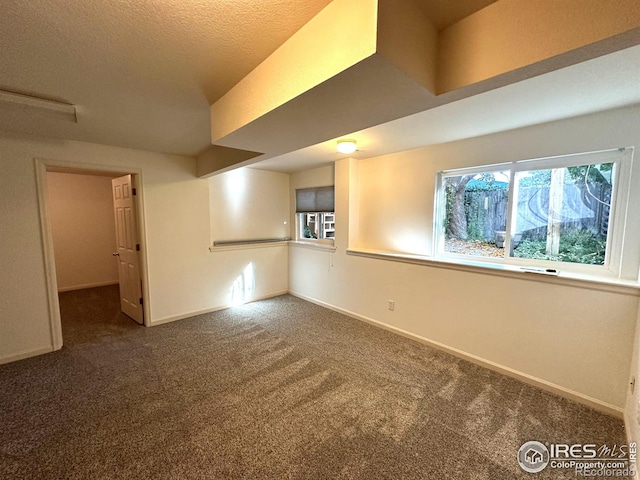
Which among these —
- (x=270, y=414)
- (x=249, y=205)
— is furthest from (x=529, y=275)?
(x=249, y=205)

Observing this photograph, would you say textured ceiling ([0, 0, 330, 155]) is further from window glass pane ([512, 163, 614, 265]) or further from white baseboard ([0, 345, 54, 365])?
window glass pane ([512, 163, 614, 265])

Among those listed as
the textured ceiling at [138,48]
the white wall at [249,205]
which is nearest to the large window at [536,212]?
the textured ceiling at [138,48]

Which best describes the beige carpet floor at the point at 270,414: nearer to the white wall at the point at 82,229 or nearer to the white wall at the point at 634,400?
the white wall at the point at 634,400

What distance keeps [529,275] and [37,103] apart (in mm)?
4041

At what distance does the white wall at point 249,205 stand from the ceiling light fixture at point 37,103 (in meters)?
2.05

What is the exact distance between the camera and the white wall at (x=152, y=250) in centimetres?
259

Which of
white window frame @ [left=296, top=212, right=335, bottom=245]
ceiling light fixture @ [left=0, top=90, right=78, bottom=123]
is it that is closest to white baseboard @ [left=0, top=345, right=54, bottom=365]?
ceiling light fixture @ [left=0, top=90, right=78, bottom=123]

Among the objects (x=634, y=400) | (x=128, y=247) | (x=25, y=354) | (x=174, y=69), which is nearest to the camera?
(x=174, y=69)

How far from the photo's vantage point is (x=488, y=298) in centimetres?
252

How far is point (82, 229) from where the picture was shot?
17.5 feet

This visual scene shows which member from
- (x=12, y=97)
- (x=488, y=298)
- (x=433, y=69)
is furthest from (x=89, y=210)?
(x=488, y=298)

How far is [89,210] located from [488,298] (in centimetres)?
717

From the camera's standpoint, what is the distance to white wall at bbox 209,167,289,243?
163 inches

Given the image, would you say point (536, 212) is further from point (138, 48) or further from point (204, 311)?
point (204, 311)
